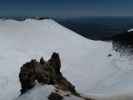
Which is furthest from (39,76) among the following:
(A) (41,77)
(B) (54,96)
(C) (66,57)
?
(C) (66,57)

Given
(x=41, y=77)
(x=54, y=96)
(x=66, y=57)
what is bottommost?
(x=66, y=57)

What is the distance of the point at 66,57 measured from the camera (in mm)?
57062

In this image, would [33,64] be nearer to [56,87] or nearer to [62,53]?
[56,87]

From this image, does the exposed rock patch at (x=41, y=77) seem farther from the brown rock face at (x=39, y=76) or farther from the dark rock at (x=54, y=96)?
the dark rock at (x=54, y=96)

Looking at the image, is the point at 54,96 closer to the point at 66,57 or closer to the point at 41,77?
the point at 41,77

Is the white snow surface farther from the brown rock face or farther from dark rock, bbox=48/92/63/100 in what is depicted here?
dark rock, bbox=48/92/63/100

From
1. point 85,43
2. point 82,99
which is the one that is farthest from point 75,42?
point 82,99

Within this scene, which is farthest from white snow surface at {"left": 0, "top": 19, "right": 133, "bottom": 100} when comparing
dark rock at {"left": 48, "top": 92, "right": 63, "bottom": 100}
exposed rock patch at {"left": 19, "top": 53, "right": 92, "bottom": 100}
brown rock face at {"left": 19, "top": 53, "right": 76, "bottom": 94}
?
dark rock at {"left": 48, "top": 92, "right": 63, "bottom": 100}

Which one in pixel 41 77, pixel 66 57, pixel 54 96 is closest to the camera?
pixel 54 96

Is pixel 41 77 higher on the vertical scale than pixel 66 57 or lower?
higher

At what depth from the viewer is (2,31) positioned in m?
65.5

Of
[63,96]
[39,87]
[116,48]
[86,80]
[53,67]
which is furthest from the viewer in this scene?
[116,48]

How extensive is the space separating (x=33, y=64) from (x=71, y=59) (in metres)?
22.8

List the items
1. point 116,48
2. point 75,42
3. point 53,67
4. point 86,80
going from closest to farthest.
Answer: point 53,67 < point 86,80 < point 116,48 < point 75,42
